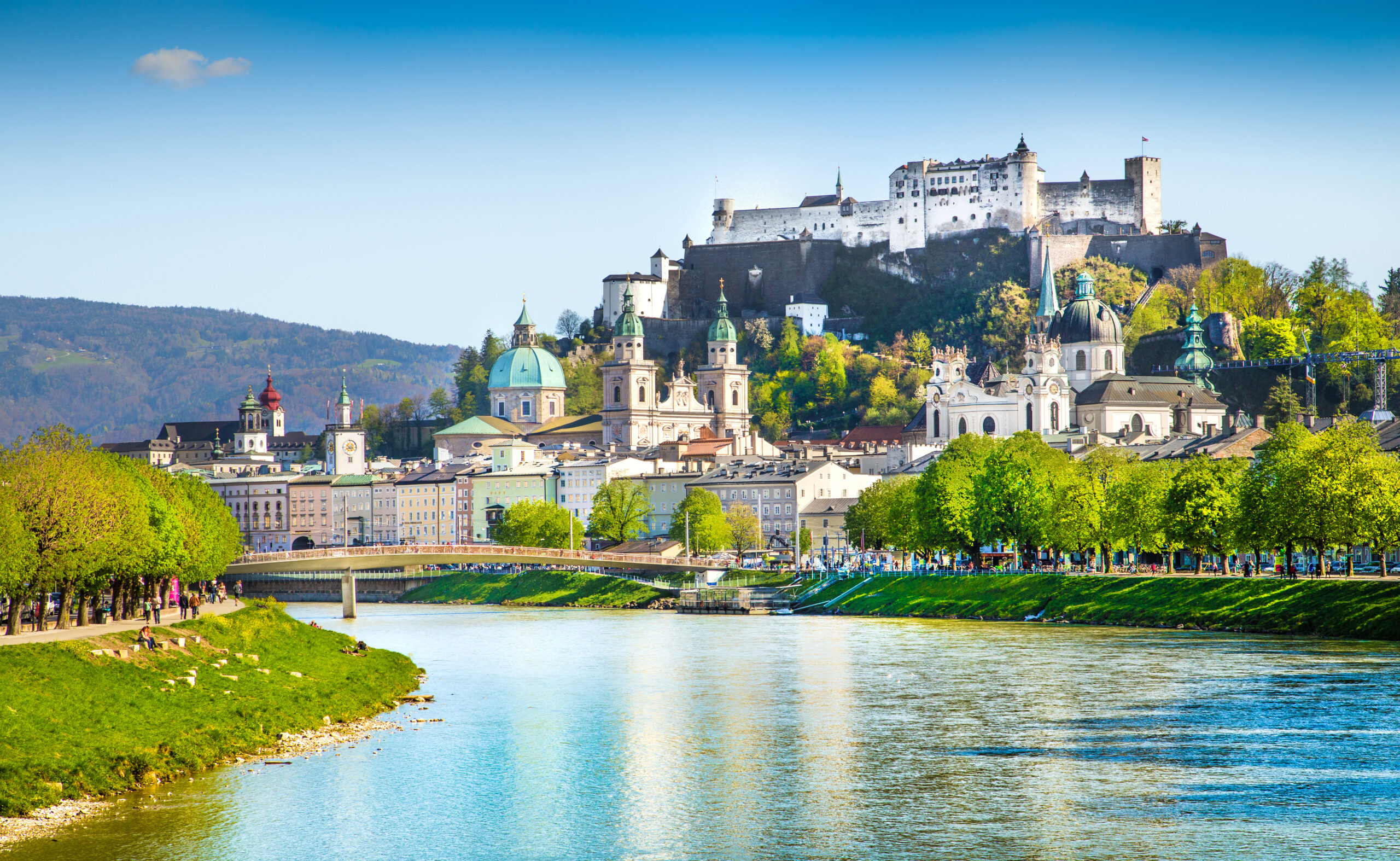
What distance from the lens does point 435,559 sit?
68438mm

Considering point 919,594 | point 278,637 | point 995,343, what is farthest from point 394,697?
point 995,343

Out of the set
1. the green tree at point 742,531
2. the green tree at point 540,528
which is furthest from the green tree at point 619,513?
the green tree at point 742,531

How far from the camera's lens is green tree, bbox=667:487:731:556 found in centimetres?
9044

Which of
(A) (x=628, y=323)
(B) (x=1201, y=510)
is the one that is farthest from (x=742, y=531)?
(A) (x=628, y=323)

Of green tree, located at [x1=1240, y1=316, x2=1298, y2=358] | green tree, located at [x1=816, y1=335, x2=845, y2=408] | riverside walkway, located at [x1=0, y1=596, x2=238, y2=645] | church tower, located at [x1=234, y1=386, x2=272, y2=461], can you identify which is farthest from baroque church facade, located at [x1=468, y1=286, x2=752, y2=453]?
riverside walkway, located at [x1=0, y1=596, x2=238, y2=645]

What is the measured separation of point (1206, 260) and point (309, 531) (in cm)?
6617

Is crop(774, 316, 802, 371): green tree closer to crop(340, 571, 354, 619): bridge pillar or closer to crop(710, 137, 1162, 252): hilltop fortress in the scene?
crop(710, 137, 1162, 252): hilltop fortress

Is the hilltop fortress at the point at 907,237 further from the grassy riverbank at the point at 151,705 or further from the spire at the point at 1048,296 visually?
the grassy riverbank at the point at 151,705

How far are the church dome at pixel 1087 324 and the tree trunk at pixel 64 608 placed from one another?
85.8m

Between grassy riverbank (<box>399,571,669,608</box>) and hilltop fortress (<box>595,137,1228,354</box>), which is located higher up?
hilltop fortress (<box>595,137,1228,354</box>)

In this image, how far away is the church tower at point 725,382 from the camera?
136 metres

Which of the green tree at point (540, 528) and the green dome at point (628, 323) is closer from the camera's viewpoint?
the green tree at point (540, 528)

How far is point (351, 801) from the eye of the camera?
2548cm

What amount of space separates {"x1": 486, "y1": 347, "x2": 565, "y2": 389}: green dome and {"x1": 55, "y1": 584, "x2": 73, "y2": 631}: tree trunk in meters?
108
